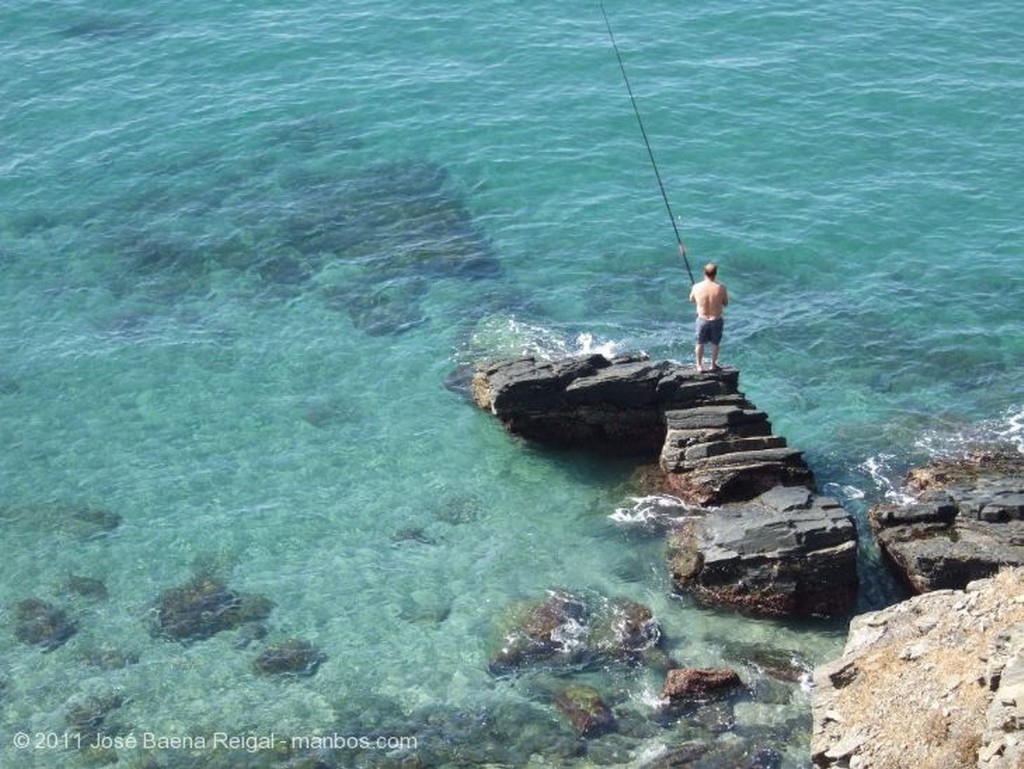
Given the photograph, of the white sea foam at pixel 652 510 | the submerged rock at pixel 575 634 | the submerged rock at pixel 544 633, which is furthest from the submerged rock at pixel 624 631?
the white sea foam at pixel 652 510

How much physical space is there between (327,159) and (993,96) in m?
21.6

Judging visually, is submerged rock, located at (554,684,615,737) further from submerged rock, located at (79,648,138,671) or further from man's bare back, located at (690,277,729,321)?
man's bare back, located at (690,277,729,321)

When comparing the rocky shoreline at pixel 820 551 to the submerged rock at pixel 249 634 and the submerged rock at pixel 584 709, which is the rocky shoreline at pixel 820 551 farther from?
the submerged rock at pixel 249 634

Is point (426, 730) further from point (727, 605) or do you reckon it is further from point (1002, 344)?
point (1002, 344)

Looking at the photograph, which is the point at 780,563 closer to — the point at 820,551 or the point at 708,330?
the point at 820,551

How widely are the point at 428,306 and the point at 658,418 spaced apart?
29.5ft

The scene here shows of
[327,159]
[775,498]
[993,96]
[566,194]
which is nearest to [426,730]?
[775,498]

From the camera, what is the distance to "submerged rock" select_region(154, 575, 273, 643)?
25.5 metres

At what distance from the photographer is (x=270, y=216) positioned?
39031mm

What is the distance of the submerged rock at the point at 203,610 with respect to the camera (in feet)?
83.6

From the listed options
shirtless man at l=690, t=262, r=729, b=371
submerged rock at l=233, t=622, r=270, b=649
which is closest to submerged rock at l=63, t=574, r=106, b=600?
submerged rock at l=233, t=622, r=270, b=649

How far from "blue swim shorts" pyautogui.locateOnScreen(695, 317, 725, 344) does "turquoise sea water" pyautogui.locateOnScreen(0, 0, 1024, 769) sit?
10.7ft

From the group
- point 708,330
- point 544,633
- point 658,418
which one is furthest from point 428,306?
point 544,633

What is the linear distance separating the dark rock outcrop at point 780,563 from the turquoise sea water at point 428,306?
48 cm
